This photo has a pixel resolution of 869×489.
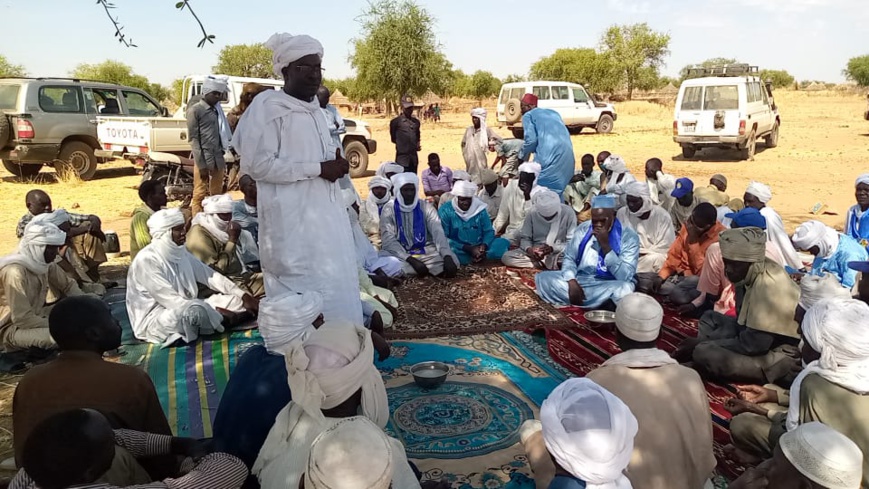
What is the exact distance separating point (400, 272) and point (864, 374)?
4.54m

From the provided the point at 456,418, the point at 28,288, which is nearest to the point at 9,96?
the point at 28,288

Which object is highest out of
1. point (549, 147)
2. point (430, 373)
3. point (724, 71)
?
point (724, 71)

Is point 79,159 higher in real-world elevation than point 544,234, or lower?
higher

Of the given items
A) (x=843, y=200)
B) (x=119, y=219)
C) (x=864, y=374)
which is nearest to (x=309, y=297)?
(x=864, y=374)

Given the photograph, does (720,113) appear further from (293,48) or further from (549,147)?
(293,48)

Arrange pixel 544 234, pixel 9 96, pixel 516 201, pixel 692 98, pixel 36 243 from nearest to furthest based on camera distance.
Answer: pixel 36 243
pixel 544 234
pixel 516 201
pixel 9 96
pixel 692 98

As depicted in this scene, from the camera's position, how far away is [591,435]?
1858mm

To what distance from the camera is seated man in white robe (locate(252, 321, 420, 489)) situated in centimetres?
207

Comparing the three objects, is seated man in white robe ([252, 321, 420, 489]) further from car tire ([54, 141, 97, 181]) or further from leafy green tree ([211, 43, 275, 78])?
leafy green tree ([211, 43, 275, 78])

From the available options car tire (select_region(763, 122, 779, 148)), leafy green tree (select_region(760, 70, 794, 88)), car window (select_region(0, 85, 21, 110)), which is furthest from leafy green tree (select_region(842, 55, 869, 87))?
car window (select_region(0, 85, 21, 110))

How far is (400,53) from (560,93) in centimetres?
1009

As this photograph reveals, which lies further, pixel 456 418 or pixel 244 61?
pixel 244 61

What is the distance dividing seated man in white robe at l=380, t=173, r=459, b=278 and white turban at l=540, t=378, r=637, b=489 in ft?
15.7

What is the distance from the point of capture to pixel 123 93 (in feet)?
44.4
